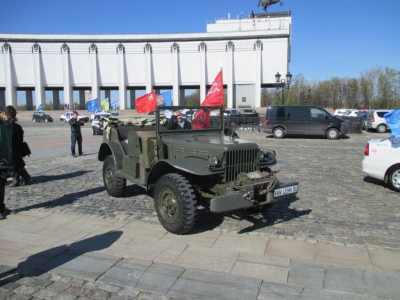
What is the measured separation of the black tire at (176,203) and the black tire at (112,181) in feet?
6.49

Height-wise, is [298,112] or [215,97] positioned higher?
[215,97]

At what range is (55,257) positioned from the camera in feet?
14.0

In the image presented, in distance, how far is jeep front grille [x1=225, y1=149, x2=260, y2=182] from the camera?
16.0 feet

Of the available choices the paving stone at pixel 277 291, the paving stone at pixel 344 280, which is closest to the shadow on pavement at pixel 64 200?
the paving stone at pixel 277 291

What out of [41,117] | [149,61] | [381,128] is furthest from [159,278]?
[149,61]

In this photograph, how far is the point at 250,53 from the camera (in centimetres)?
5994

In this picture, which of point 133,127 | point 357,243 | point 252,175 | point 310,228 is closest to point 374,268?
point 357,243

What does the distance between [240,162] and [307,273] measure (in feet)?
6.03

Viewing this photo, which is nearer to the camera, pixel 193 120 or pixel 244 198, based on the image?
pixel 244 198

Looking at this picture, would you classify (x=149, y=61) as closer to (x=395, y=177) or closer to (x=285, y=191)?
(x=395, y=177)

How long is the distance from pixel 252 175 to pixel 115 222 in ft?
8.05

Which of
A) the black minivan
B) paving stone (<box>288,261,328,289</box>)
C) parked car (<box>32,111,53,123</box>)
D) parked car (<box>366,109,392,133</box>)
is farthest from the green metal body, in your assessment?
parked car (<box>32,111,53,123</box>)

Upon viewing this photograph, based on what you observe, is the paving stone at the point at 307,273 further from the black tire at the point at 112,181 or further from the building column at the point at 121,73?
the building column at the point at 121,73

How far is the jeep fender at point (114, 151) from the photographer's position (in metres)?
6.68
